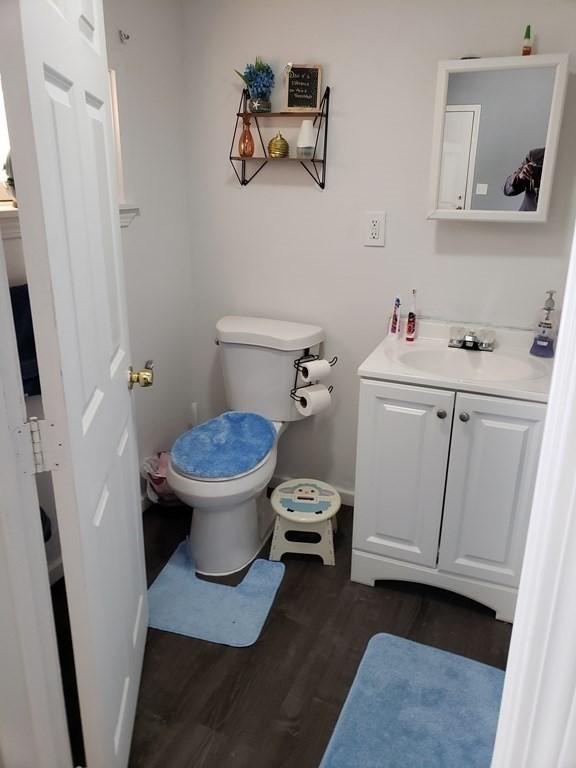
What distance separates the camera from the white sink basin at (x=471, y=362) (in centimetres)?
200

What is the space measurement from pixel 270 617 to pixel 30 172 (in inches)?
61.6

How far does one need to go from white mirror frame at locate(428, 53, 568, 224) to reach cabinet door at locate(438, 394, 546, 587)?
0.63 meters

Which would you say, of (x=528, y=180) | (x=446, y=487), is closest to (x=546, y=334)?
(x=528, y=180)

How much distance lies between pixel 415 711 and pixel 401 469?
2.29 feet

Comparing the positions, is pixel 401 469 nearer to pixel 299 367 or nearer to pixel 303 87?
pixel 299 367

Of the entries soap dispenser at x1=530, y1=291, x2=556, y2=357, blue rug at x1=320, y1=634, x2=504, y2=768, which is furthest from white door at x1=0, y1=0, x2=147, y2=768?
soap dispenser at x1=530, y1=291, x2=556, y2=357

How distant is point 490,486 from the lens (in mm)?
1861

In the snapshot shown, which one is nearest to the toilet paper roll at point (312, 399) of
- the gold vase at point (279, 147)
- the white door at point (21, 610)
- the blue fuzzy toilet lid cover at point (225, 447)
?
the blue fuzzy toilet lid cover at point (225, 447)

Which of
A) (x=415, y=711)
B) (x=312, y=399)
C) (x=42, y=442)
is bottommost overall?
(x=415, y=711)

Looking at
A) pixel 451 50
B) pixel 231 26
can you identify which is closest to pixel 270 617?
pixel 451 50

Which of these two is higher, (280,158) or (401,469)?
(280,158)

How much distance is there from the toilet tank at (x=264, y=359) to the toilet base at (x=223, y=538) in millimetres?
409

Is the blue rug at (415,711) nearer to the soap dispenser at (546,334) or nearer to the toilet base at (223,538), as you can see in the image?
the toilet base at (223,538)

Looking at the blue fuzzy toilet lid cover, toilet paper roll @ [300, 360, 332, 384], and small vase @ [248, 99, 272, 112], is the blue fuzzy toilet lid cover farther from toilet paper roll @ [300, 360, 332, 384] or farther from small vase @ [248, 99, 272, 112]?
small vase @ [248, 99, 272, 112]
